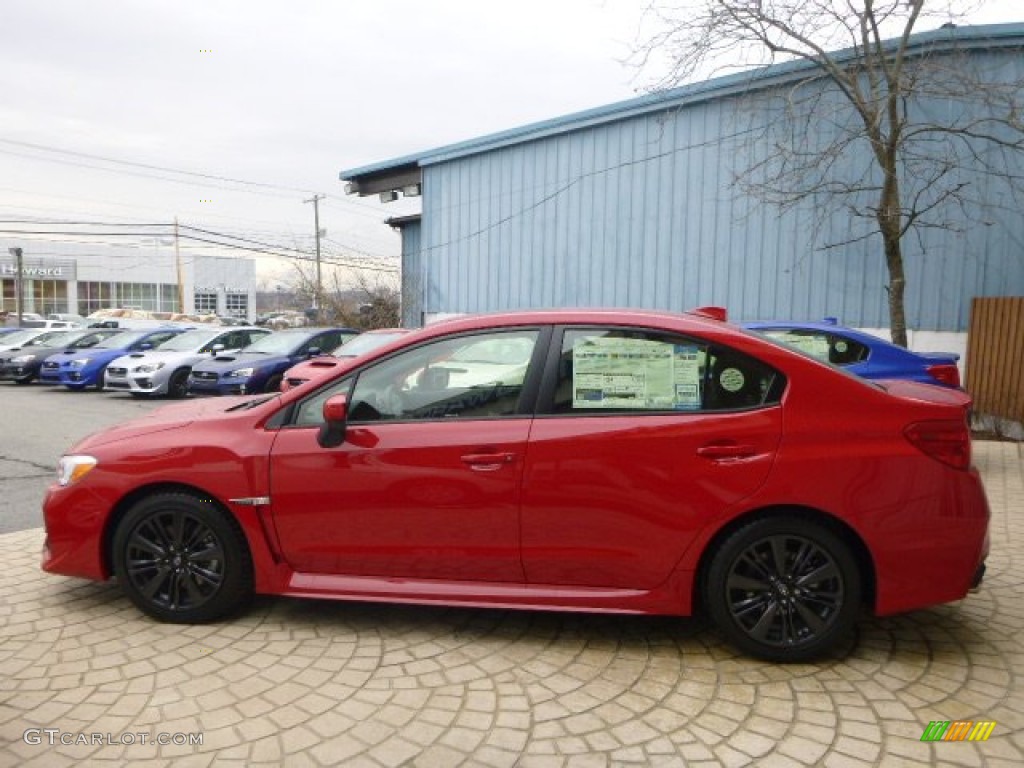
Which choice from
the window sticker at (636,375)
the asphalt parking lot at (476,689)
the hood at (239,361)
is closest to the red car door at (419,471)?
the window sticker at (636,375)

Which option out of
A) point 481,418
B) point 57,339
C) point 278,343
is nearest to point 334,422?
point 481,418

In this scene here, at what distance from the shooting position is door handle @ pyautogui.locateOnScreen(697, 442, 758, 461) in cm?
308

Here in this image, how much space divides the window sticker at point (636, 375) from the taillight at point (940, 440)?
0.90 meters

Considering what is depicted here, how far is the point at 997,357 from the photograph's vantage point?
9.70 meters

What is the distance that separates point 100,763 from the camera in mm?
2492

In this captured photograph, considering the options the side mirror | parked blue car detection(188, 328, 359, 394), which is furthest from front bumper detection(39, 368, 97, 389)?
the side mirror

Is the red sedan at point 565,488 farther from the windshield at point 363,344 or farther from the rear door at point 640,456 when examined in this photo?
the windshield at point 363,344

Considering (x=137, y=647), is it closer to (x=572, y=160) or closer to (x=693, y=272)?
(x=693, y=272)

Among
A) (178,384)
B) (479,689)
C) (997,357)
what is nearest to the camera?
(479,689)

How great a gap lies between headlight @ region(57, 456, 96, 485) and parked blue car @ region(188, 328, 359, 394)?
8.53m

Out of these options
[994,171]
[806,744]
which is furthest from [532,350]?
[994,171]

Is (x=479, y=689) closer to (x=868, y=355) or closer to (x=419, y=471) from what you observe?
(x=419, y=471)

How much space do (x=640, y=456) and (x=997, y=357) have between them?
889cm

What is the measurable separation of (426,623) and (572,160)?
12079 millimetres
